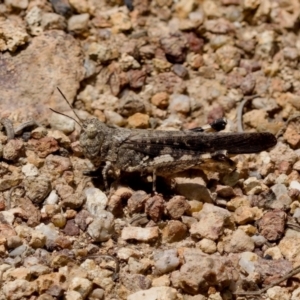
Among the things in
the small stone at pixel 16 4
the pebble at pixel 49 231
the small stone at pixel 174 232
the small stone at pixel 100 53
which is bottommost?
the small stone at pixel 174 232

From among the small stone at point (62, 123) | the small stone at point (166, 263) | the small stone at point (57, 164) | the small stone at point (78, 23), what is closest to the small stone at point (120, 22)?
the small stone at point (78, 23)

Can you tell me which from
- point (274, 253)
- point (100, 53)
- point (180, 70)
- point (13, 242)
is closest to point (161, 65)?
point (180, 70)

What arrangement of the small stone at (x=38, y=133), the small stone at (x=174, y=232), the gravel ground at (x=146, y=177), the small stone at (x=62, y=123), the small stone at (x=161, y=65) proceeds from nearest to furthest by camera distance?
the gravel ground at (x=146, y=177) < the small stone at (x=174, y=232) < the small stone at (x=38, y=133) < the small stone at (x=62, y=123) < the small stone at (x=161, y=65)

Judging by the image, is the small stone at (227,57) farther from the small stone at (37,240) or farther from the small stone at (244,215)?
the small stone at (37,240)

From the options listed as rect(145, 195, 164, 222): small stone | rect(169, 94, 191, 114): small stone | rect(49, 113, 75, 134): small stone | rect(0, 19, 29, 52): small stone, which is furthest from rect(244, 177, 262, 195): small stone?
rect(0, 19, 29, 52): small stone

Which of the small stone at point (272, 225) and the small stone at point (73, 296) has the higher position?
the small stone at point (73, 296)

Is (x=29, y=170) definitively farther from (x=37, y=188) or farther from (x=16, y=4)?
(x=16, y=4)

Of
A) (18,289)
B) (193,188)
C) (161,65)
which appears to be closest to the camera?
(18,289)

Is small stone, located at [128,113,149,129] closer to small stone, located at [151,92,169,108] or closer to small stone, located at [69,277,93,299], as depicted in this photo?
small stone, located at [151,92,169,108]

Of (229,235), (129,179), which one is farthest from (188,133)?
(229,235)
